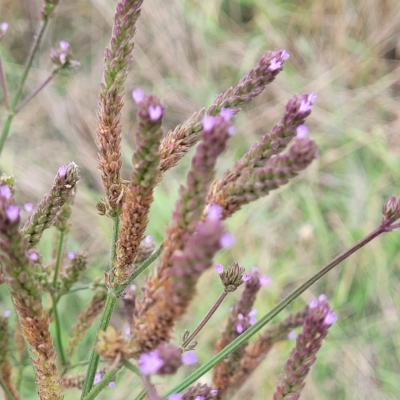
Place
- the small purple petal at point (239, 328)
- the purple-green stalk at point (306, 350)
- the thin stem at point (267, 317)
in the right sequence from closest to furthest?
the thin stem at point (267, 317) < the purple-green stalk at point (306, 350) < the small purple petal at point (239, 328)

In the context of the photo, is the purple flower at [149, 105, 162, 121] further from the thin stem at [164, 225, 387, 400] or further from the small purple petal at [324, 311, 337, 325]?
the small purple petal at [324, 311, 337, 325]

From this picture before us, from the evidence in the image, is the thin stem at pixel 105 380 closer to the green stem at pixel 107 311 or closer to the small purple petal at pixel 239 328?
the green stem at pixel 107 311

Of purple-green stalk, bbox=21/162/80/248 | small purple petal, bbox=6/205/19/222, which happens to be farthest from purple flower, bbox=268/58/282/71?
small purple petal, bbox=6/205/19/222

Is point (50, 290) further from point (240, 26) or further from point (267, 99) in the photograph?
point (240, 26)

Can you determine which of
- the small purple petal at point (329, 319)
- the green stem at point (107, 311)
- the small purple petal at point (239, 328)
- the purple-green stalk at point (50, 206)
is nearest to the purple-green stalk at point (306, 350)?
the small purple petal at point (329, 319)

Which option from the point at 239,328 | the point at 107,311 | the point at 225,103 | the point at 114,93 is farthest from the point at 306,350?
the point at 114,93

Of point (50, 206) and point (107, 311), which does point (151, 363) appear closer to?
point (107, 311)
